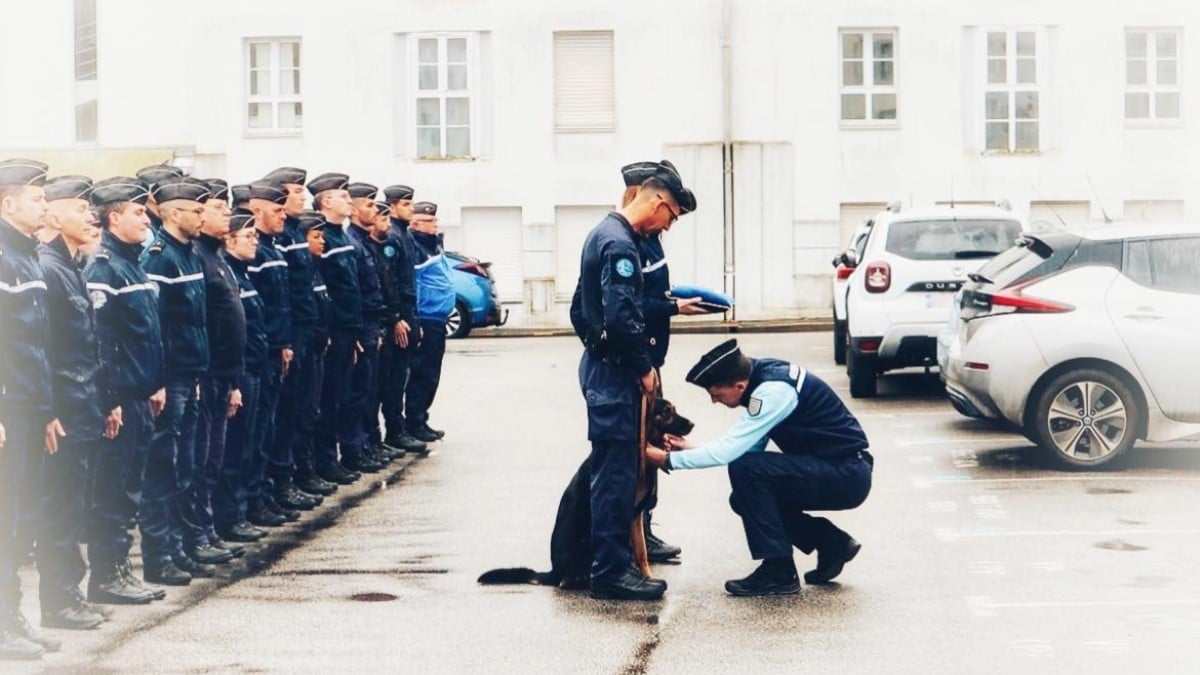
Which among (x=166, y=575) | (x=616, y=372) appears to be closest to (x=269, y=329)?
(x=166, y=575)

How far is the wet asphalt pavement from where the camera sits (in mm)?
8922

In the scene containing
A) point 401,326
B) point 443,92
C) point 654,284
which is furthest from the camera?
point 443,92

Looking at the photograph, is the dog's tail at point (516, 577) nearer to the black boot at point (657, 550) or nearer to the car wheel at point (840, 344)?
the black boot at point (657, 550)

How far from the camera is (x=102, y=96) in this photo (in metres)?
38.5

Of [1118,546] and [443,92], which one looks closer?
[1118,546]

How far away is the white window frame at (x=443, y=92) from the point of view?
37562 mm

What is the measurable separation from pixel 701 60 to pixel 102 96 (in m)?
10.7

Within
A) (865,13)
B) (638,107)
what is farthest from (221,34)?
(865,13)

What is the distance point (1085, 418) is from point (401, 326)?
492 centimetres

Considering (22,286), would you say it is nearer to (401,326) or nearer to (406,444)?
(401,326)

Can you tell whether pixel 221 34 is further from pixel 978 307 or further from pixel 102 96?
pixel 978 307

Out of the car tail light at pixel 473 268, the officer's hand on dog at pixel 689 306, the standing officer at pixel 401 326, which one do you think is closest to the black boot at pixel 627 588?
the officer's hand on dog at pixel 689 306

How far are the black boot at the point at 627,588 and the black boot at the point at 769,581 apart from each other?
0.36 meters

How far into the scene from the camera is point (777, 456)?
10445 mm
